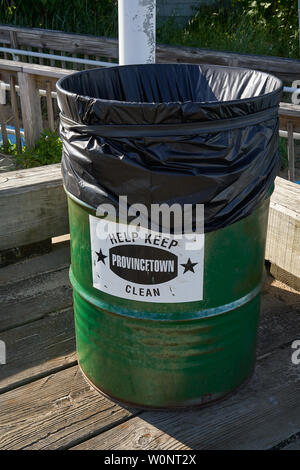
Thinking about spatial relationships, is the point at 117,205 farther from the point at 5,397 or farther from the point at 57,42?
the point at 57,42

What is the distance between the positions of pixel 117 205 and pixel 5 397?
0.99m

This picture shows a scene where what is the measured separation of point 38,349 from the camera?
255 cm

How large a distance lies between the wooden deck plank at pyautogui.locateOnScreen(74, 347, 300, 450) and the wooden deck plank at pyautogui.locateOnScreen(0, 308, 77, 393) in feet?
1.55

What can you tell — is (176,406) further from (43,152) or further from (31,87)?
(31,87)

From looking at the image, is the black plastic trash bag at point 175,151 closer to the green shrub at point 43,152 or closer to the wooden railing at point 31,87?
the wooden railing at point 31,87

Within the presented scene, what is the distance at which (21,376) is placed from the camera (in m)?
2.38

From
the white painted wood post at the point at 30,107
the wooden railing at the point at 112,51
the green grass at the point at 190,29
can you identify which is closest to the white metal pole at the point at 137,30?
the white painted wood post at the point at 30,107

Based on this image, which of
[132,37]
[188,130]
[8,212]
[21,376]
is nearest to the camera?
[188,130]

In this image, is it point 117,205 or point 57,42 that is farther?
point 57,42

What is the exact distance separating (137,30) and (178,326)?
151 centimetres

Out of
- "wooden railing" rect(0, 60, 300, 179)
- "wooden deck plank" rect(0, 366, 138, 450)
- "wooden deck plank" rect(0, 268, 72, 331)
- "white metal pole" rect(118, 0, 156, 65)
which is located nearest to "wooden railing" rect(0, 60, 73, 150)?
"wooden railing" rect(0, 60, 300, 179)

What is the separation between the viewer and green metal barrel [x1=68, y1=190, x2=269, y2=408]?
2008mm

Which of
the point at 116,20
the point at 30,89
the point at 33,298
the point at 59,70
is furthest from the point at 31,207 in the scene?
the point at 116,20
